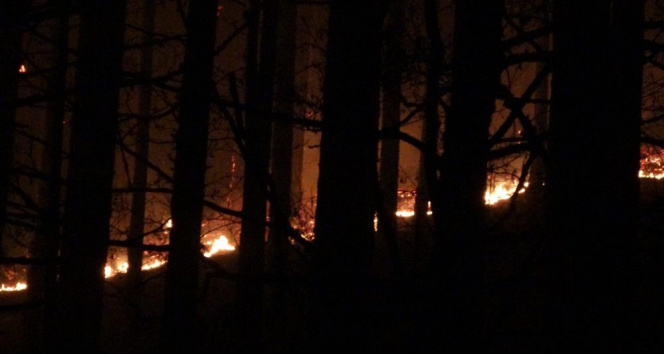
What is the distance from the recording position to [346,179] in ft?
8.14

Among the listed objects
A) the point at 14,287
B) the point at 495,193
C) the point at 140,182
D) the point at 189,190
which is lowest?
the point at 14,287

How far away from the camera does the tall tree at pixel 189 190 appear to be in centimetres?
Answer: 508

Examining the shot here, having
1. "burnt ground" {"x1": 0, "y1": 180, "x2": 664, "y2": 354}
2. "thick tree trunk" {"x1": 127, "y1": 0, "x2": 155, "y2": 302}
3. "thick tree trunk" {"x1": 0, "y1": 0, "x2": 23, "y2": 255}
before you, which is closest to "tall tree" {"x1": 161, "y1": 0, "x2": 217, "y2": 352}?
"burnt ground" {"x1": 0, "y1": 180, "x2": 664, "y2": 354}

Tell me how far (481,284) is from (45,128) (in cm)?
2026

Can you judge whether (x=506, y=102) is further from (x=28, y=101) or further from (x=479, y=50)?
(x=28, y=101)

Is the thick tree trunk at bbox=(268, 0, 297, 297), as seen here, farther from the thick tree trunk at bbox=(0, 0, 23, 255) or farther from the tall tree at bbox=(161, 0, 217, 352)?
the thick tree trunk at bbox=(0, 0, 23, 255)

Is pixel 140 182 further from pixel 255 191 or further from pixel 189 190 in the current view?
pixel 189 190

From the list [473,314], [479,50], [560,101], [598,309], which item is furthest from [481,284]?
[479,50]

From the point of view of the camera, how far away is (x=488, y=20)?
202cm

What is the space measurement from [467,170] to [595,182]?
40 cm

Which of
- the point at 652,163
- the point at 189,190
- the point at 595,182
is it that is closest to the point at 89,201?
the point at 189,190

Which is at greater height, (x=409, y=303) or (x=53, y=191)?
(x=53, y=191)

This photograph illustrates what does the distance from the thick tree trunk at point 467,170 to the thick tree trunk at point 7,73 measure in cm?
237

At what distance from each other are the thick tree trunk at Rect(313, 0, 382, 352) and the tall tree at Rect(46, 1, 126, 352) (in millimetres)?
3047
